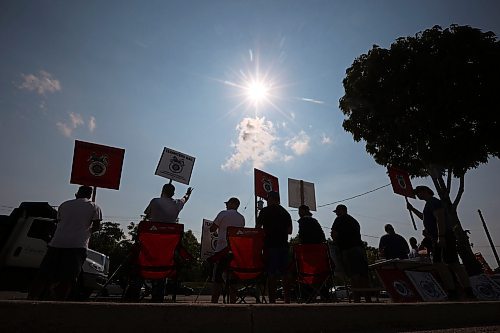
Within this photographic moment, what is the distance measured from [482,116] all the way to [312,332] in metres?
11.0

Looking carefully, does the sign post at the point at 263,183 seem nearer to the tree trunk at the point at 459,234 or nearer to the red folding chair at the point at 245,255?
the red folding chair at the point at 245,255

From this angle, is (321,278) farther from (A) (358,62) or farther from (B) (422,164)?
(A) (358,62)

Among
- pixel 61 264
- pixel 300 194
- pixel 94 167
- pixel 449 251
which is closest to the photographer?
pixel 61 264

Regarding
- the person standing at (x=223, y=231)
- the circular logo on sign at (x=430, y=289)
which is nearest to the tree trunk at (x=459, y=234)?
the circular logo on sign at (x=430, y=289)

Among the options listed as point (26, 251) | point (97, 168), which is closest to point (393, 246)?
point (97, 168)

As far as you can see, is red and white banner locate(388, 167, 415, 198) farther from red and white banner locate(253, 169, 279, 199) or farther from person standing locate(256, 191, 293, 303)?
person standing locate(256, 191, 293, 303)

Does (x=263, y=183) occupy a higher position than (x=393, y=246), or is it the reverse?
(x=263, y=183)

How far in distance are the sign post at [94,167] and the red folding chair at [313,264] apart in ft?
13.4

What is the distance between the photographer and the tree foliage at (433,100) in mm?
9766

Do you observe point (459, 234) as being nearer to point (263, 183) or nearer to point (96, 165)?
point (263, 183)

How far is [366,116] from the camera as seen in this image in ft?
37.9

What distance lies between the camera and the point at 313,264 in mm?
5078

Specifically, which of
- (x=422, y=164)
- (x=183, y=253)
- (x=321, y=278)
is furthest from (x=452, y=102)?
(x=183, y=253)

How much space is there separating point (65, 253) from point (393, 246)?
21.7 feet
